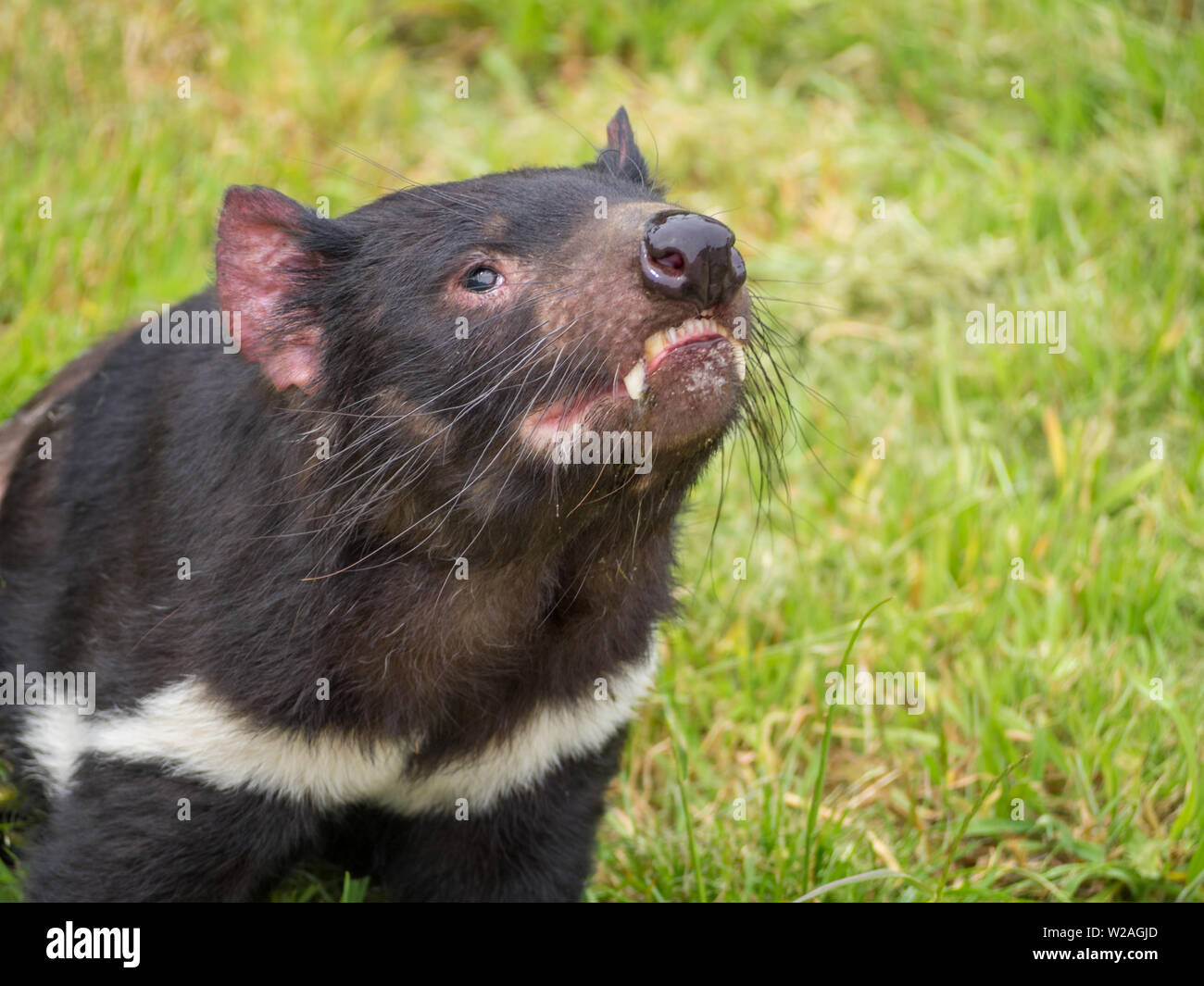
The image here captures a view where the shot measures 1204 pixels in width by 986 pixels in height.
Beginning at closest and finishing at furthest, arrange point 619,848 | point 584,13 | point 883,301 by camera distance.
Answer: point 619,848 < point 883,301 < point 584,13

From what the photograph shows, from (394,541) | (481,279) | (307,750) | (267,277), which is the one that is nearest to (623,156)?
(481,279)

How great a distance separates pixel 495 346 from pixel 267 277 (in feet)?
1.74

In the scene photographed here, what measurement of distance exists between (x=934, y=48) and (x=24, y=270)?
3918 millimetres

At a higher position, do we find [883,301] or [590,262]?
[883,301]

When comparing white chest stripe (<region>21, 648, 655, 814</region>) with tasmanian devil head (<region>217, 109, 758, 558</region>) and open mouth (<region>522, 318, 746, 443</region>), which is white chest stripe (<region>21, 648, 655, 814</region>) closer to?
tasmanian devil head (<region>217, 109, 758, 558</region>)

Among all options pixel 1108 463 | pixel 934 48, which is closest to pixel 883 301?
pixel 1108 463

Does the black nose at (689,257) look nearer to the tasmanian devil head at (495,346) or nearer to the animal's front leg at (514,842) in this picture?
the tasmanian devil head at (495,346)

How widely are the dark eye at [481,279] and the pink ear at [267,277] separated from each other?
34 centimetres

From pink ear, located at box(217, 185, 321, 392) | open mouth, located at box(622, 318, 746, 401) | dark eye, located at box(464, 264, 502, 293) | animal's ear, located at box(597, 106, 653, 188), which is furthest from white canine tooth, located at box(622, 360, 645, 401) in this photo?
animal's ear, located at box(597, 106, 653, 188)

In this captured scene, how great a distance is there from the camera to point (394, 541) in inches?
110

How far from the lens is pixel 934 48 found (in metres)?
6.60

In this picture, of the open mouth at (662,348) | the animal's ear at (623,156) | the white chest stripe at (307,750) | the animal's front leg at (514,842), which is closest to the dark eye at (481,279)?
A: the open mouth at (662,348)
